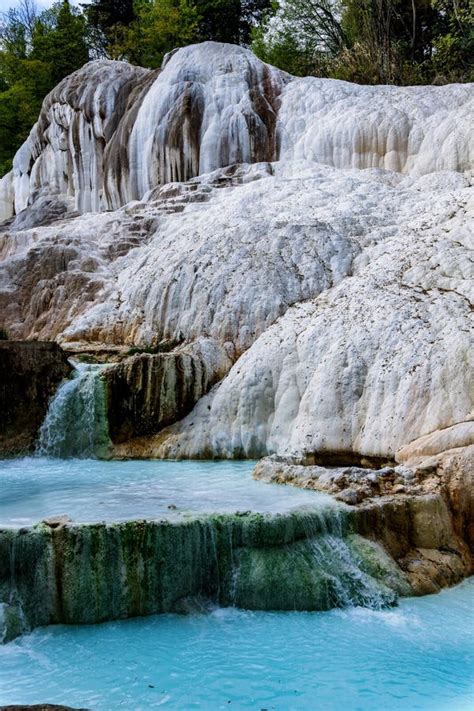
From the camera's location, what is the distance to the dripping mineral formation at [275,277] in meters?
9.86

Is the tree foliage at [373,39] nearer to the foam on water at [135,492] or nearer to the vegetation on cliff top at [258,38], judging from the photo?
the vegetation on cliff top at [258,38]

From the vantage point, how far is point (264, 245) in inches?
589

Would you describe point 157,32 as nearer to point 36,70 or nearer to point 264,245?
point 36,70

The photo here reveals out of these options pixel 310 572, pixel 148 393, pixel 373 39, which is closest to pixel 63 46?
pixel 373 39

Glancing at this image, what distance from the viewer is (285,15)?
1198 inches

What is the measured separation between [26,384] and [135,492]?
16.3 ft

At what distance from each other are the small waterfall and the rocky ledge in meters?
4.83

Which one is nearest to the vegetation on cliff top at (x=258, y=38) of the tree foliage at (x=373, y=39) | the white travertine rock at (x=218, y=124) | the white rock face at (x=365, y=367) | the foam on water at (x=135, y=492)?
the tree foliage at (x=373, y=39)

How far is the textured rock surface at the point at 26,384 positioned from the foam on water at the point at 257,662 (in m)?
6.81

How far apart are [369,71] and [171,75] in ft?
23.0

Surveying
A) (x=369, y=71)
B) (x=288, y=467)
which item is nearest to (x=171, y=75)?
(x=369, y=71)

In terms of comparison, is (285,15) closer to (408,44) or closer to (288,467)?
(408,44)

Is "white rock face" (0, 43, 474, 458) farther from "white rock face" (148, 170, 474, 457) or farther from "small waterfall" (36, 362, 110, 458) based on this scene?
"small waterfall" (36, 362, 110, 458)

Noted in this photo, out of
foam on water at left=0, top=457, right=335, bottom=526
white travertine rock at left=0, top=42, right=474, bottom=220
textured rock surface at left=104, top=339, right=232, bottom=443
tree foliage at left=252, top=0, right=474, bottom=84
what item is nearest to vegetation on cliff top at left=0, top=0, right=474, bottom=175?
tree foliage at left=252, top=0, right=474, bottom=84
